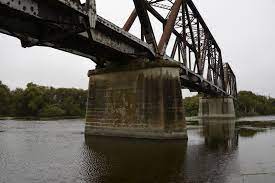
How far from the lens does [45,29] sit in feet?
62.7

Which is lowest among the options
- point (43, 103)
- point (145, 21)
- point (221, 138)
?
point (221, 138)

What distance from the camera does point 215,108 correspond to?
84.8 metres

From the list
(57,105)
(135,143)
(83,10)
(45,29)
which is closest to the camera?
(83,10)

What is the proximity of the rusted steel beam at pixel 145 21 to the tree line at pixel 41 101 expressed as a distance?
7914cm

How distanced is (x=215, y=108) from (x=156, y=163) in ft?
233

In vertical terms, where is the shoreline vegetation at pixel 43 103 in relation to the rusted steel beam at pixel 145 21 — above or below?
below

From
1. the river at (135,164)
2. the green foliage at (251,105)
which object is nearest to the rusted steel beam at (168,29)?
the river at (135,164)

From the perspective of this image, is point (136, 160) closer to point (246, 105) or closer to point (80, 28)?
point (80, 28)

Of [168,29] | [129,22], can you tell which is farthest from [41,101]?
[168,29]

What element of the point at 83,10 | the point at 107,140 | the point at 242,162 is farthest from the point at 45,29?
the point at 242,162

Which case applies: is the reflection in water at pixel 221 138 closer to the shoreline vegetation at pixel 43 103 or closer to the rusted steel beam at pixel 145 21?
the rusted steel beam at pixel 145 21

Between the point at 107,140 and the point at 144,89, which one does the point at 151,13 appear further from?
the point at 107,140

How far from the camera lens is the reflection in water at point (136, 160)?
43.5 feet

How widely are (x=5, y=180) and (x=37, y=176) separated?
1298 millimetres
